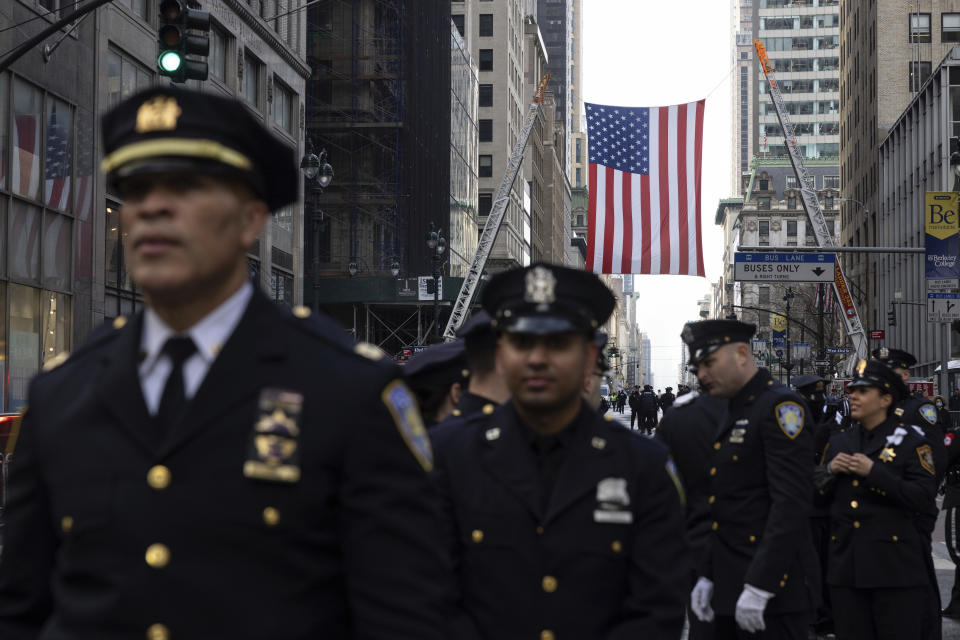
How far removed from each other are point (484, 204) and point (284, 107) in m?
60.7

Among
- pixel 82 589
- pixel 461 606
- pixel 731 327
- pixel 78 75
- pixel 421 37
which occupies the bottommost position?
pixel 461 606

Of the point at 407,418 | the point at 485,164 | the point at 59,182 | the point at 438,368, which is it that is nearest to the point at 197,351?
the point at 407,418

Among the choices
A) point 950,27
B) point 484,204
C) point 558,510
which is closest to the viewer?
point 558,510

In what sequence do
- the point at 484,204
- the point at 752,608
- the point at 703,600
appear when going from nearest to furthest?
the point at 752,608 < the point at 703,600 < the point at 484,204

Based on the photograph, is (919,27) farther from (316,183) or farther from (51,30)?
(51,30)

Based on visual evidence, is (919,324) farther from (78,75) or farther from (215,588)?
(215,588)

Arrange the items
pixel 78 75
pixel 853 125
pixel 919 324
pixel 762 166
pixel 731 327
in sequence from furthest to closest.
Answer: pixel 762 166
pixel 853 125
pixel 919 324
pixel 78 75
pixel 731 327

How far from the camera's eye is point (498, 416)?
4.66m

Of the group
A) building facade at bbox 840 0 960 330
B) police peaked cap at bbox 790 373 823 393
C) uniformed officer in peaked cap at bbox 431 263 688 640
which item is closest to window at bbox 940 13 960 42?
building facade at bbox 840 0 960 330

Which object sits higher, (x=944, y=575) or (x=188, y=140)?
(x=188, y=140)

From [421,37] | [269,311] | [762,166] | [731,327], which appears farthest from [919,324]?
[762,166]

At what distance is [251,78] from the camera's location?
45.2 meters

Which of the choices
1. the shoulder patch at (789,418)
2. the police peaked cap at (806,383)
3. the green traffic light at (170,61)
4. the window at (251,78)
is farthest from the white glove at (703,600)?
the window at (251,78)

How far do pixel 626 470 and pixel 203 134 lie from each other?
2135 mm
